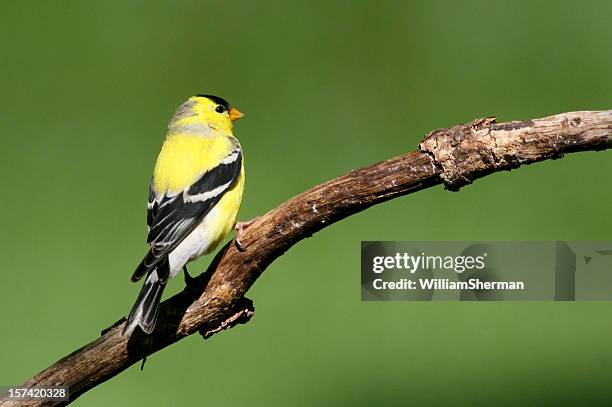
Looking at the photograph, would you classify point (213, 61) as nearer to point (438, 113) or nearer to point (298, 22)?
point (298, 22)

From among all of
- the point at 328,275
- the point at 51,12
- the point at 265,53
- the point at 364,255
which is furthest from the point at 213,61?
the point at 364,255

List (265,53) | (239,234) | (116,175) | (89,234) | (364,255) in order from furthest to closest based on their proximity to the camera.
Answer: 1. (265,53)
2. (116,175)
3. (89,234)
4. (364,255)
5. (239,234)

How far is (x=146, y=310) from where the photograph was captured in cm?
196

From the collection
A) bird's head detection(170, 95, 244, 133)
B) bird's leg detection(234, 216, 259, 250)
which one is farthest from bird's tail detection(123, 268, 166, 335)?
bird's head detection(170, 95, 244, 133)

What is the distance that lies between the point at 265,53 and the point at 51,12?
1061 millimetres

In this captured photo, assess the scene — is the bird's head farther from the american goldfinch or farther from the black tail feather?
the black tail feather

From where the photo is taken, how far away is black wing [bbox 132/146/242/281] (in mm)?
2016

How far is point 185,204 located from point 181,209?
2cm

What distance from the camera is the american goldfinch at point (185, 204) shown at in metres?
2.00

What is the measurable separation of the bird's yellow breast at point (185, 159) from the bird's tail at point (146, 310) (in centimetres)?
25

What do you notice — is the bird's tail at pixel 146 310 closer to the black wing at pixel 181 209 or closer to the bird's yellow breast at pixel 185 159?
the black wing at pixel 181 209

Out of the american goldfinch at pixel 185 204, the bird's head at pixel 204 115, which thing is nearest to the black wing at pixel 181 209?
the american goldfinch at pixel 185 204

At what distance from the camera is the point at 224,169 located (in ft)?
7.30

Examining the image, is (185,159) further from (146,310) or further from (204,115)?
(146,310)
